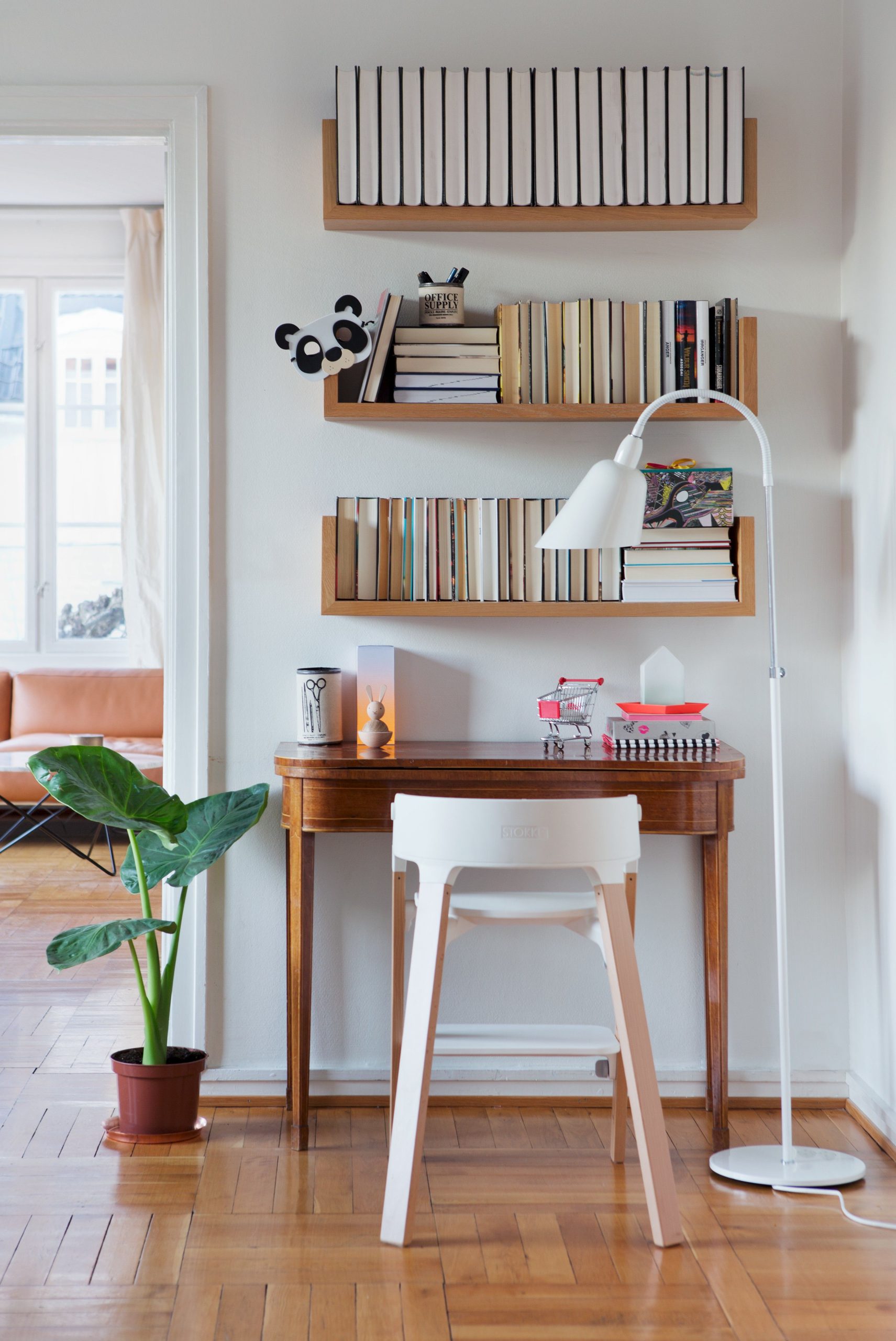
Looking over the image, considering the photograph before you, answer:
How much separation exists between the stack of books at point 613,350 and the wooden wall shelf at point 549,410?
42mm

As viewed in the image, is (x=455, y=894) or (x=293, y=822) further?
(x=293, y=822)

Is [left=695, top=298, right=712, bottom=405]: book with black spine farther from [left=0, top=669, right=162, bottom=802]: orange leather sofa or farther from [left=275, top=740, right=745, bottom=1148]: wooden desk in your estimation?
[left=0, top=669, right=162, bottom=802]: orange leather sofa

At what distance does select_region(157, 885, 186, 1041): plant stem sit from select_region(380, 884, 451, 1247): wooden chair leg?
680mm

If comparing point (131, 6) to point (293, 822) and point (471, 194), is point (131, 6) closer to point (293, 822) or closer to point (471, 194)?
point (471, 194)

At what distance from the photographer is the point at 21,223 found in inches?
256

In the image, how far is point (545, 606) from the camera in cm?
279

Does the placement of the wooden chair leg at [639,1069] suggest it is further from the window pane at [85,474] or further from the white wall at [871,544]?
the window pane at [85,474]

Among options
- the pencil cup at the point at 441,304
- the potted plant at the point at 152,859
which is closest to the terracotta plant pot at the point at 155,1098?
the potted plant at the point at 152,859

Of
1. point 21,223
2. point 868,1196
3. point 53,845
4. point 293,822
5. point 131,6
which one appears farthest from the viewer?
point 21,223

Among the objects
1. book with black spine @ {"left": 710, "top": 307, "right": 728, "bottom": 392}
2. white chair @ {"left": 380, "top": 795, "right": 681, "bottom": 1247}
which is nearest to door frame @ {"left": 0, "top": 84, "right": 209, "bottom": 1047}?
white chair @ {"left": 380, "top": 795, "right": 681, "bottom": 1247}

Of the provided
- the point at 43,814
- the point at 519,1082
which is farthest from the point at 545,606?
the point at 43,814

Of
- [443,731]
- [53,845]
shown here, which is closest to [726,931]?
[443,731]

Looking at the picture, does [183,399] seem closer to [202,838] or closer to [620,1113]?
[202,838]

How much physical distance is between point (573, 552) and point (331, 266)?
2.88 feet
